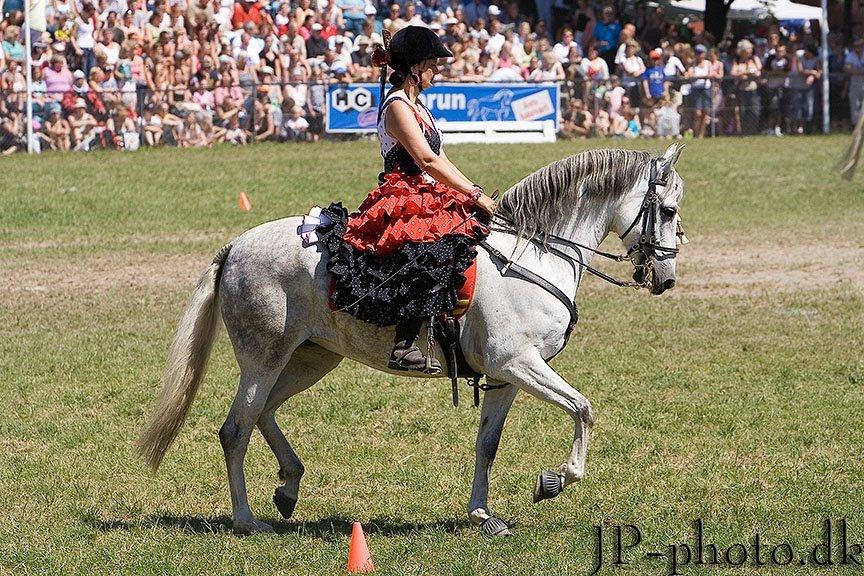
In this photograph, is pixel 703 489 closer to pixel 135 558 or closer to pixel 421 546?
pixel 421 546

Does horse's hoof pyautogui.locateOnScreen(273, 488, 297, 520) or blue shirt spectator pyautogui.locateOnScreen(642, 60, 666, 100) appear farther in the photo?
blue shirt spectator pyautogui.locateOnScreen(642, 60, 666, 100)

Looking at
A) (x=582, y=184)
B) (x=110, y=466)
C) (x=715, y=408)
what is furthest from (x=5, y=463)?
(x=715, y=408)

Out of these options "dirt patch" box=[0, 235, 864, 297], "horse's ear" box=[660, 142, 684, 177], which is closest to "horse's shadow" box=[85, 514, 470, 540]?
"horse's ear" box=[660, 142, 684, 177]

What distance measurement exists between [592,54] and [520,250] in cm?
2281

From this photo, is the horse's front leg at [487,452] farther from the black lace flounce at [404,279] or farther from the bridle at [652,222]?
the bridle at [652,222]

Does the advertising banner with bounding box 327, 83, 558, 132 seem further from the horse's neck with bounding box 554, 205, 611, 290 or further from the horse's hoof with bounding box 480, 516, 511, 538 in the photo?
the horse's hoof with bounding box 480, 516, 511, 538

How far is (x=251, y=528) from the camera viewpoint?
721 centimetres

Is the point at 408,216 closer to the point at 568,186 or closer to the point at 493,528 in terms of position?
the point at 568,186

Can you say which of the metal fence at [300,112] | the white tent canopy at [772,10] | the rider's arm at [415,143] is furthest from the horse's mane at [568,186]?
the white tent canopy at [772,10]

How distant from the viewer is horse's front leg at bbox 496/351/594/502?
22.5 feet

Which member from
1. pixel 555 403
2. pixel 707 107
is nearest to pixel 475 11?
pixel 707 107

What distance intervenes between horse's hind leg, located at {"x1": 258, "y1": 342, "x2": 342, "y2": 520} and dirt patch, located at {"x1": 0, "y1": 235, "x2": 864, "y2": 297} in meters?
7.48

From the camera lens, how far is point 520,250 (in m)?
7.25

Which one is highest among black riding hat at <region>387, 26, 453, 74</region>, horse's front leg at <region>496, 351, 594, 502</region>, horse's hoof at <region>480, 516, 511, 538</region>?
black riding hat at <region>387, 26, 453, 74</region>
